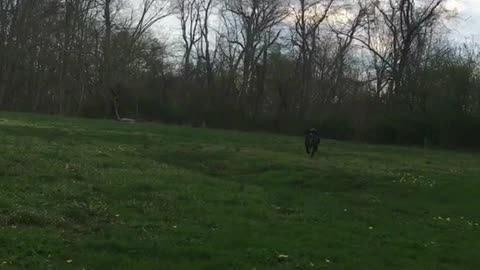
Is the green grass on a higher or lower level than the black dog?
lower

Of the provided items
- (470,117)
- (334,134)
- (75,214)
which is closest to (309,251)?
(75,214)

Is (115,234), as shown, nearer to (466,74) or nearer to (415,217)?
(415,217)

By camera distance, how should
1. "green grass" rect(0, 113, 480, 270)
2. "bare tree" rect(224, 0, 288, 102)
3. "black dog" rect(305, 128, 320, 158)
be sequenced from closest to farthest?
"green grass" rect(0, 113, 480, 270) < "black dog" rect(305, 128, 320, 158) < "bare tree" rect(224, 0, 288, 102)

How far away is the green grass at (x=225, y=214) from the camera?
9.40 metres

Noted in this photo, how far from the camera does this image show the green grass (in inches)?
370

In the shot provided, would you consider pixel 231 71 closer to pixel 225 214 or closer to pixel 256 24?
pixel 256 24

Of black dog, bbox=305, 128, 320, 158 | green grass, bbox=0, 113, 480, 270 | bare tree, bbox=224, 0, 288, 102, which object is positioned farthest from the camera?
bare tree, bbox=224, 0, 288, 102

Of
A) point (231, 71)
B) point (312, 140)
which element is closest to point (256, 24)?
point (231, 71)

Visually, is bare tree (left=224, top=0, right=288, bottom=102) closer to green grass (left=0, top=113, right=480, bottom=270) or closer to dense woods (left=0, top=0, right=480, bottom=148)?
dense woods (left=0, top=0, right=480, bottom=148)

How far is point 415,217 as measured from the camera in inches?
583

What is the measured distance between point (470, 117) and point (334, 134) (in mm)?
11374

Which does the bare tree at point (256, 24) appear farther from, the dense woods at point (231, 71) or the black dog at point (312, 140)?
the black dog at point (312, 140)

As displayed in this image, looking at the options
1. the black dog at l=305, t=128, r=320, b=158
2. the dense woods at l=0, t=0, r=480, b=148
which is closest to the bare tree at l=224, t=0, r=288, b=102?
the dense woods at l=0, t=0, r=480, b=148

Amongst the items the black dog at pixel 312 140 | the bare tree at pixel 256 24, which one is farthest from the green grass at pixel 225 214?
the bare tree at pixel 256 24
